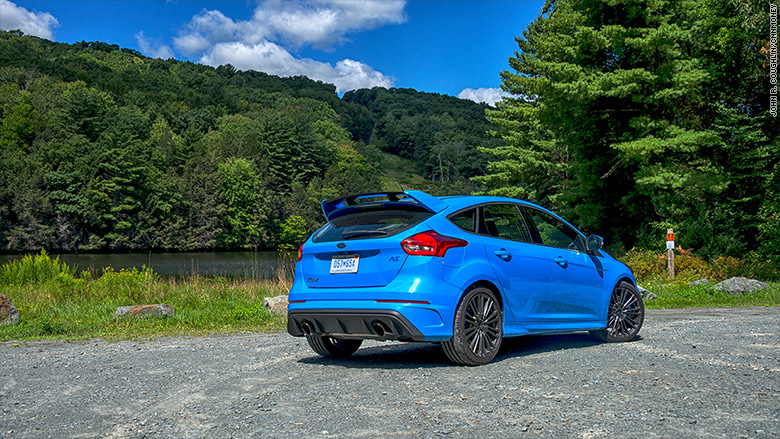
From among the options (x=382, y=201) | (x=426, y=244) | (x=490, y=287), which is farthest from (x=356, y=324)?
(x=490, y=287)

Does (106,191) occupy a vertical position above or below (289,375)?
above

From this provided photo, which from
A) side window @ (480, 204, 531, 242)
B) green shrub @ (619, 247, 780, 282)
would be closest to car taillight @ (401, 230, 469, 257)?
side window @ (480, 204, 531, 242)

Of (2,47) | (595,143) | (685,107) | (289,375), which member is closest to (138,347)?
(289,375)

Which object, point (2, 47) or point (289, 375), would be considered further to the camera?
point (2, 47)

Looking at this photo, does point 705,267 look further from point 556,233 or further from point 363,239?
point 363,239

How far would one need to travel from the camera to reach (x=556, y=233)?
24.9ft

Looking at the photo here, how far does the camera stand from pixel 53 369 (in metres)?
6.61

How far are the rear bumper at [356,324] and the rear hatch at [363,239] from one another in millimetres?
277

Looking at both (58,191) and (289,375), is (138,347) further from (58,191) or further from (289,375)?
(58,191)

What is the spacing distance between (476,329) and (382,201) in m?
1.57

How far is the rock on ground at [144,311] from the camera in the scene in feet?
38.5

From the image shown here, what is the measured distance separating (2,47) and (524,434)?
14889 centimetres

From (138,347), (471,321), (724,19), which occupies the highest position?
(724,19)

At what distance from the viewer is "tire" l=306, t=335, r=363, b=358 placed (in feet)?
22.9
